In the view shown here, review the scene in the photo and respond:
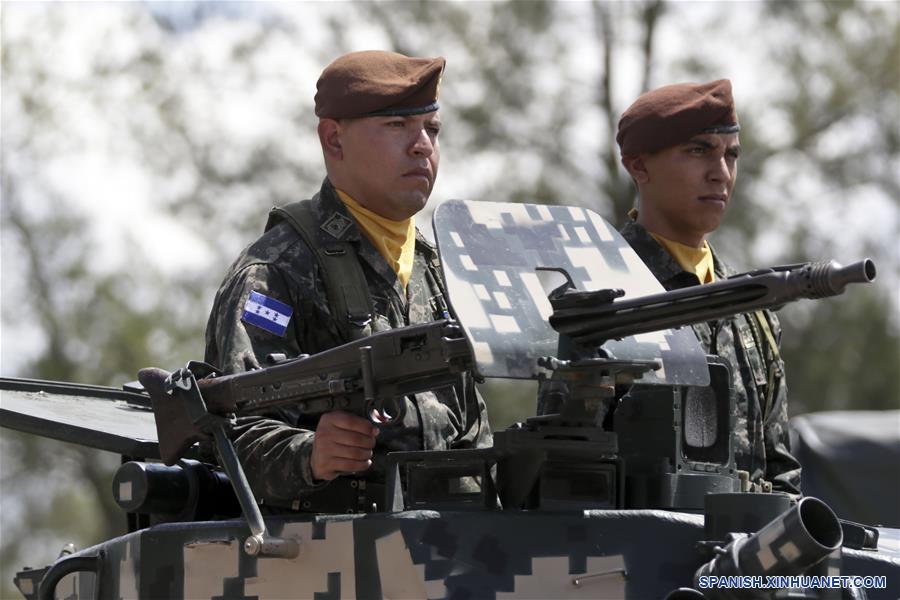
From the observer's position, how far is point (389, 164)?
557cm

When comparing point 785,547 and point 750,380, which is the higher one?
point 750,380

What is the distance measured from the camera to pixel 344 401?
15.1ft

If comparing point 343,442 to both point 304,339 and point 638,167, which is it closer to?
point 304,339

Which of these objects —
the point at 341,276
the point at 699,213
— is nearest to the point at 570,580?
the point at 341,276

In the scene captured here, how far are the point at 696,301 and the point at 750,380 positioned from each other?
2.20 metres

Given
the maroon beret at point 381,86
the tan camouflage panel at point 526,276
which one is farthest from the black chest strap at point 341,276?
the tan camouflage panel at point 526,276

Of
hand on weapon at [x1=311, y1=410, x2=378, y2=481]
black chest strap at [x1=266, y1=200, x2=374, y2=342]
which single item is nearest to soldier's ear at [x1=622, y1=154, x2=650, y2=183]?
black chest strap at [x1=266, y1=200, x2=374, y2=342]

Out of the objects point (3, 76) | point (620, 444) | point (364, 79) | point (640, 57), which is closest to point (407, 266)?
point (364, 79)

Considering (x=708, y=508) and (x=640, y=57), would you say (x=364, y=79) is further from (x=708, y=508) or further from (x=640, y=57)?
(x=640, y=57)

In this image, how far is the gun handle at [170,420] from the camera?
15.7 ft

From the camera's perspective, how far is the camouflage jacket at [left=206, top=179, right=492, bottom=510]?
4.82 metres

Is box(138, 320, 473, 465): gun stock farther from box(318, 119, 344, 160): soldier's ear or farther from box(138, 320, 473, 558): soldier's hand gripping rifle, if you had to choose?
box(318, 119, 344, 160): soldier's ear

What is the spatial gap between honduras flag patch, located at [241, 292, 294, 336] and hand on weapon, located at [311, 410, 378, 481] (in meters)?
0.58

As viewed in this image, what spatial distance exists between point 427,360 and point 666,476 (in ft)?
2.93
